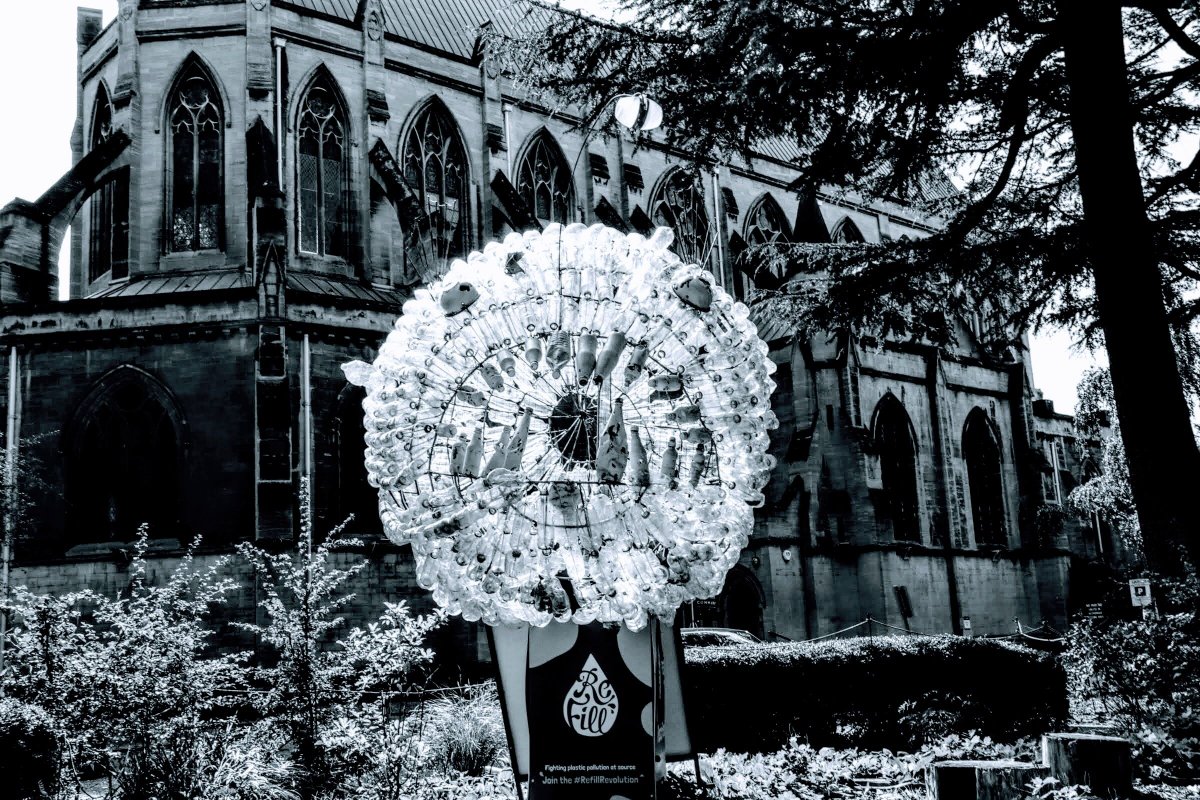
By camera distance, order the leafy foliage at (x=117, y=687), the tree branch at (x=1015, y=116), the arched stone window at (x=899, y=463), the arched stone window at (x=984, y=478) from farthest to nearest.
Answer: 1. the arched stone window at (x=984, y=478)
2. the arched stone window at (x=899, y=463)
3. the tree branch at (x=1015, y=116)
4. the leafy foliage at (x=117, y=687)

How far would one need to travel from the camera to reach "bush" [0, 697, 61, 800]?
7.53 m

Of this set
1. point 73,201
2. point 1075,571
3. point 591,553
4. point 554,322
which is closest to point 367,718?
point 591,553

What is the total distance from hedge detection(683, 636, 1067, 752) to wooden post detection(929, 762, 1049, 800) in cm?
387

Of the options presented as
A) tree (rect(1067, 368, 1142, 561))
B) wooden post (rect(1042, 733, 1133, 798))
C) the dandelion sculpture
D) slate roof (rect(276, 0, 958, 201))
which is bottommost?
wooden post (rect(1042, 733, 1133, 798))

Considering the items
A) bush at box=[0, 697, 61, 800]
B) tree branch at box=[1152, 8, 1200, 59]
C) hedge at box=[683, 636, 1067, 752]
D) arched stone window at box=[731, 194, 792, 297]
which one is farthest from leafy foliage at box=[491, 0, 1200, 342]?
arched stone window at box=[731, 194, 792, 297]

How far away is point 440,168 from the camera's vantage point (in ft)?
89.9

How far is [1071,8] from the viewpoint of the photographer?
9.55 metres

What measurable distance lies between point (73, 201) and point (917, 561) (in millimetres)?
21326

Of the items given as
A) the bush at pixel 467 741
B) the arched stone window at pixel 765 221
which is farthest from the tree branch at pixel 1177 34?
the arched stone window at pixel 765 221

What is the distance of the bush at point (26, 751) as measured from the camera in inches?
296

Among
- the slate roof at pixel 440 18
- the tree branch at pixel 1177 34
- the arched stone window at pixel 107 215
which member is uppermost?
the slate roof at pixel 440 18

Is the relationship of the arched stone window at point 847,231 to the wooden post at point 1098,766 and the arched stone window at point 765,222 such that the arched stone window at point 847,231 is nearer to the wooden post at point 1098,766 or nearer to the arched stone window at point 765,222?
the arched stone window at point 765,222

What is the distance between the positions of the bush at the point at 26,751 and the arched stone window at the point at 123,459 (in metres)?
12.9

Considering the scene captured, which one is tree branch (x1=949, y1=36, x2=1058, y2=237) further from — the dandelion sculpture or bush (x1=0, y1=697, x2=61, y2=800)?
bush (x1=0, y1=697, x2=61, y2=800)
